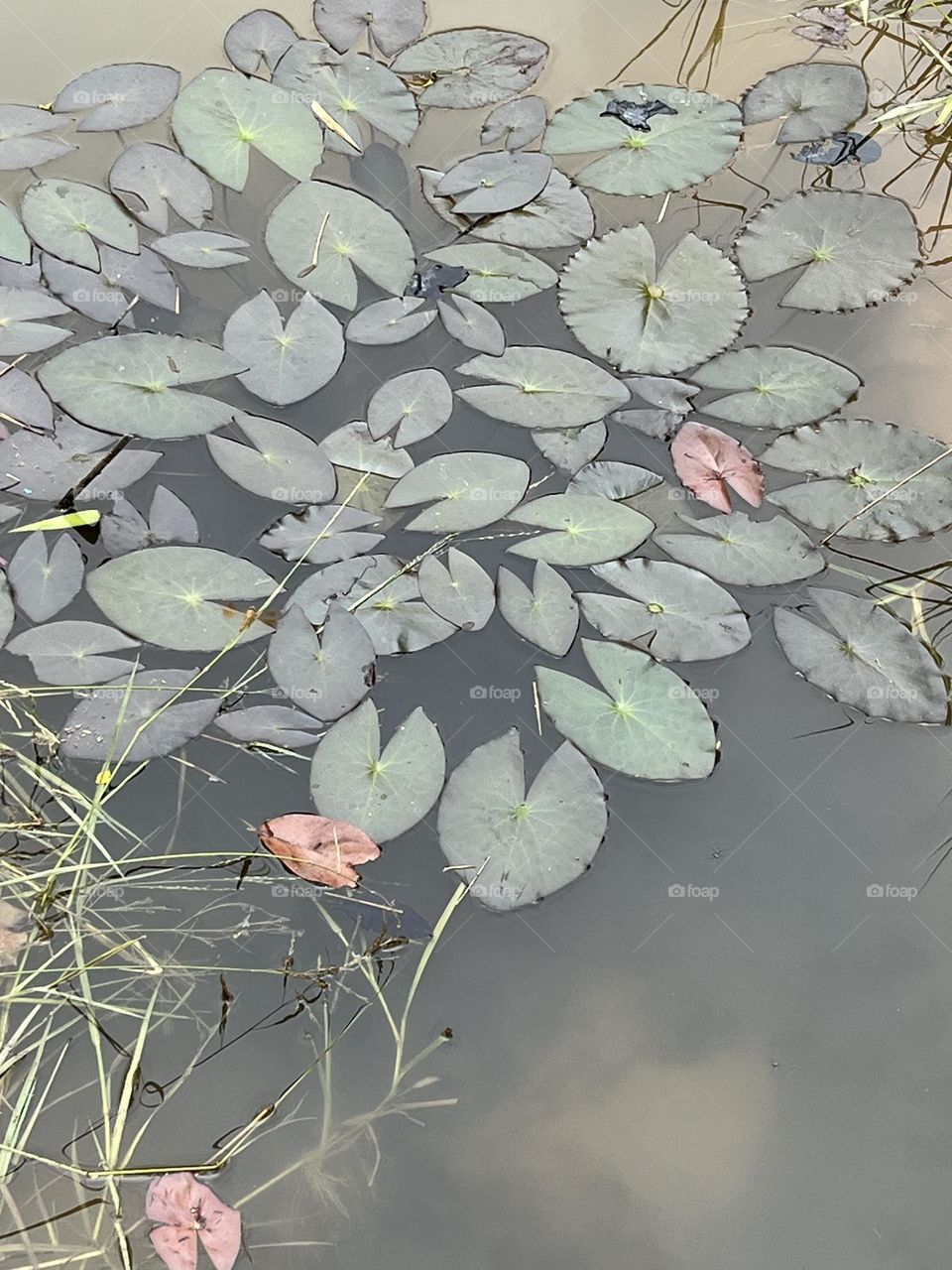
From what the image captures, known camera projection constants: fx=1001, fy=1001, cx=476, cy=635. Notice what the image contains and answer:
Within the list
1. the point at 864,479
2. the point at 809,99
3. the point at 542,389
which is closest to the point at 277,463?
the point at 542,389

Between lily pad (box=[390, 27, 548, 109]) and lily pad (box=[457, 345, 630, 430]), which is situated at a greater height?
lily pad (box=[390, 27, 548, 109])

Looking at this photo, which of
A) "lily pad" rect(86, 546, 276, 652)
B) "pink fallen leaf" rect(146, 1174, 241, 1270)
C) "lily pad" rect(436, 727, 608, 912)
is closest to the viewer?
"pink fallen leaf" rect(146, 1174, 241, 1270)

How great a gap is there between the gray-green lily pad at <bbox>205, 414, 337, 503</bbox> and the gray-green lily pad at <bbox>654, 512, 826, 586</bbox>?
1.88ft

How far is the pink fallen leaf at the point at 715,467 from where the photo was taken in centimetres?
170

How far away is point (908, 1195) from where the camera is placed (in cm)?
142

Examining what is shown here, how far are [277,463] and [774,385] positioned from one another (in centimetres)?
88

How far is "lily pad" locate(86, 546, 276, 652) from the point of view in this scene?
5.13 feet

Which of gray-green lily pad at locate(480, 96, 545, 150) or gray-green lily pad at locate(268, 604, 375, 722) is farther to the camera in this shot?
gray-green lily pad at locate(480, 96, 545, 150)

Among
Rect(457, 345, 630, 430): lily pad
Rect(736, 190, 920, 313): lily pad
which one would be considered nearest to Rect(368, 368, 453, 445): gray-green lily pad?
Rect(457, 345, 630, 430): lily pad

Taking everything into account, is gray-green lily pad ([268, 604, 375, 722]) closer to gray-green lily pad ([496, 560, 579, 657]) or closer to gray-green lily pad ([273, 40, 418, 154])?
gray-green lily pad ([496, 560, 579, 657])

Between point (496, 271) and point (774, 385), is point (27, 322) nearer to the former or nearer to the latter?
point (496, 271)

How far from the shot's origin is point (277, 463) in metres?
1.67

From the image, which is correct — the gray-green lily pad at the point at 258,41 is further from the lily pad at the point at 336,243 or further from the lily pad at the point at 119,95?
the lily pad at the point at 336,243

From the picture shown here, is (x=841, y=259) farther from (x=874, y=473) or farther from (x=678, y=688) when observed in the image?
(x=678, y=688)
